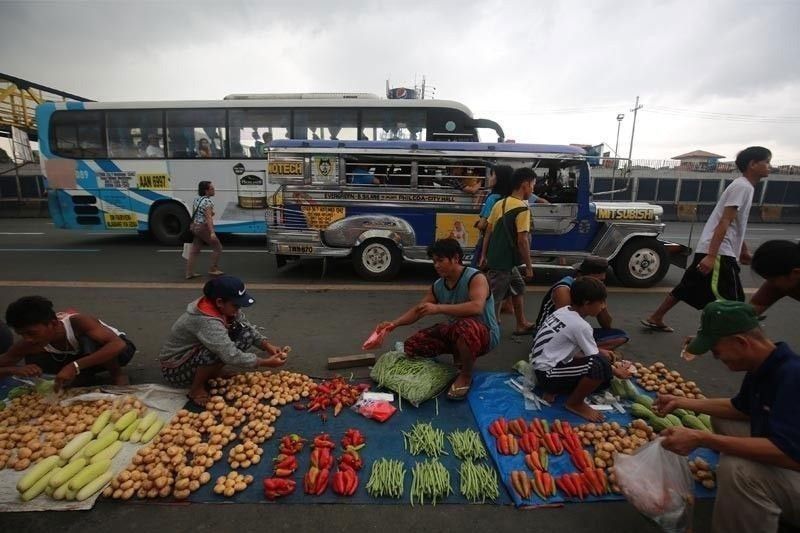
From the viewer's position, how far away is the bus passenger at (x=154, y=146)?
9539 millimetres

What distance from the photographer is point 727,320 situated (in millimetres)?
1776

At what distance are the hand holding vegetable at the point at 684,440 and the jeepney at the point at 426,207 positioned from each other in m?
4.93

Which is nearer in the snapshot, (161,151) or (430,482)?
(430,482)

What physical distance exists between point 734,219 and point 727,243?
239 mm

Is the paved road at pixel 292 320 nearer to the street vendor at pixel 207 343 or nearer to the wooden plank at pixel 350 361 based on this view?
the wooden plank at pixel 350 361

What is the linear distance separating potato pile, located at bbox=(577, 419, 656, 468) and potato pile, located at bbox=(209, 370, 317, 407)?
209 centimetres

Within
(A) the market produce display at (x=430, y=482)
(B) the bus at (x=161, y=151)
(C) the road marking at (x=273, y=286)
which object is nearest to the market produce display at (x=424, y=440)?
(A) the market produce display at (x=430, y=482)

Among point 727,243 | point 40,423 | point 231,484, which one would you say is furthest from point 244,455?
point 727,243

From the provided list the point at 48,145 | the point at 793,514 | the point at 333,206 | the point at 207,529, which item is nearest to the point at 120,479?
the point at 207,529

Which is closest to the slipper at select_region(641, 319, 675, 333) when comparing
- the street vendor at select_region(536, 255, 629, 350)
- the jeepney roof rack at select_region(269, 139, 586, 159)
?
the street vendor at select_region(536, 255, 629, 350)

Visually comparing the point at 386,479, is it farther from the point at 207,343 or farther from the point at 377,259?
the point at 377,259

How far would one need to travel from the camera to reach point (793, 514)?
167 cm

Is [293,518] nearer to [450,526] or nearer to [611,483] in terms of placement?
[450,526]

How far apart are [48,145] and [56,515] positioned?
35.3 feet
